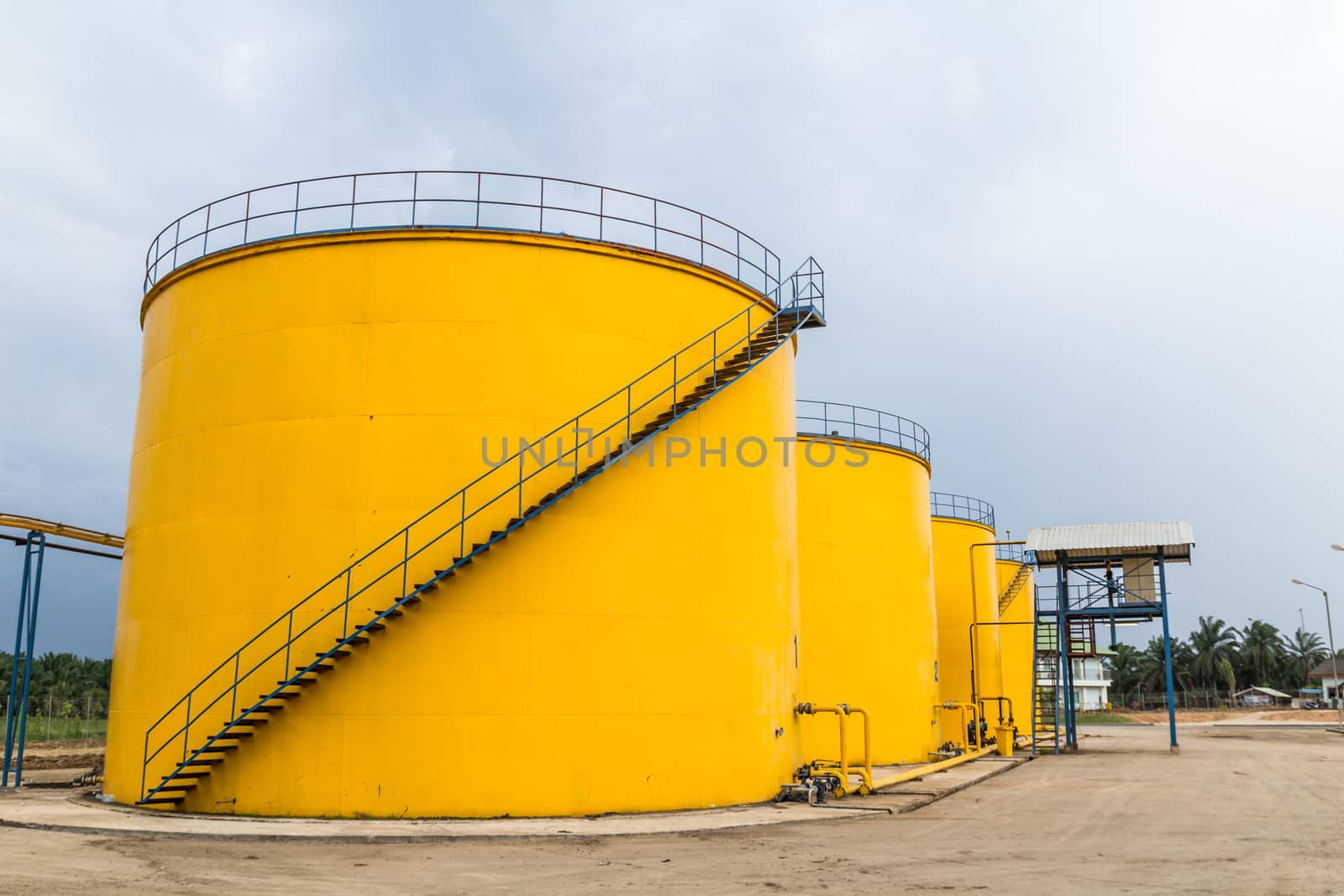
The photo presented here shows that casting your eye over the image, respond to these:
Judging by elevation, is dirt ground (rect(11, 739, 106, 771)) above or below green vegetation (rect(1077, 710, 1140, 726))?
above

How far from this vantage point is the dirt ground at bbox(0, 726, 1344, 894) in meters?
11.2

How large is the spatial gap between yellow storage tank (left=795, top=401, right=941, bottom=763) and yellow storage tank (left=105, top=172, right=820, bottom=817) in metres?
8.81

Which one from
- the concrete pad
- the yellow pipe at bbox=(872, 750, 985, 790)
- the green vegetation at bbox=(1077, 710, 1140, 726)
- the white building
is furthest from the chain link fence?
the white building

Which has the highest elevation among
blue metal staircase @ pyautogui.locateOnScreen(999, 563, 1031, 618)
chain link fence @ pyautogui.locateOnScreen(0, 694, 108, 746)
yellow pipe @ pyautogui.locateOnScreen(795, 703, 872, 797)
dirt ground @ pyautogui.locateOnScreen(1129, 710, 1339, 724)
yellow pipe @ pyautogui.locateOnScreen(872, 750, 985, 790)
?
blue metal staircase @ pyautogui.locateOnScreen(999, 563, 1031, 618)

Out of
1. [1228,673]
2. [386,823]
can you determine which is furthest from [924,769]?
[1228,673]

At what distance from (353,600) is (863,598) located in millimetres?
15530

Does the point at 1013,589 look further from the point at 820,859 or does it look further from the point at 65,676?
the point at 65,676

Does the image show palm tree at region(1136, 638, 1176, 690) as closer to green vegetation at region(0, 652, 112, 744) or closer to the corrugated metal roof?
the corrugated metal roof

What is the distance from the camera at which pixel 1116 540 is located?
3488 cm

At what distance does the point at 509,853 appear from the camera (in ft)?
42.7

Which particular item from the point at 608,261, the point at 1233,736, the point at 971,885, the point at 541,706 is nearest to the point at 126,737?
the point at 541,706

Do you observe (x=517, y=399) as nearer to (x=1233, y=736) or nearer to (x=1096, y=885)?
(x=1096, y=885)

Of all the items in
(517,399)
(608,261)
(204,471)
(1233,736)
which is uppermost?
(608,261)

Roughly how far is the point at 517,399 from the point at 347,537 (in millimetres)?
3277
